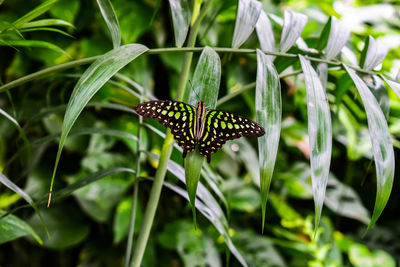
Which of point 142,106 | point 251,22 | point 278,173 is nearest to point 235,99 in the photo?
point 278,173

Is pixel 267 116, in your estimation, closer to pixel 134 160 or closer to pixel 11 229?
pixel 11 229

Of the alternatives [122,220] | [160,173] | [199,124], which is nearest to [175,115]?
[199,124]

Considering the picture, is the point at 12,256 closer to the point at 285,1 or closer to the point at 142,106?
the point at 142,106

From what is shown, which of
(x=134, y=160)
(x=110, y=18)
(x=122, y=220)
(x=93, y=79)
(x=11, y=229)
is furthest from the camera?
(x=134, y=160)

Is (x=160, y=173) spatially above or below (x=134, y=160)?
above

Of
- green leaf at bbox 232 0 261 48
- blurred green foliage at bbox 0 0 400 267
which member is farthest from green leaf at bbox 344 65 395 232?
blurred green foliage at bbox 0 0 400 267

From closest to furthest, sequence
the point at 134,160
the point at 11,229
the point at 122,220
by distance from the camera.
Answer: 1. the point at 11,229
2. the point at 122,220
3. the point at 134,160

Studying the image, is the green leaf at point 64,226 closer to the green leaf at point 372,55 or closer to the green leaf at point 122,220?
the green leaf at point 122,220
